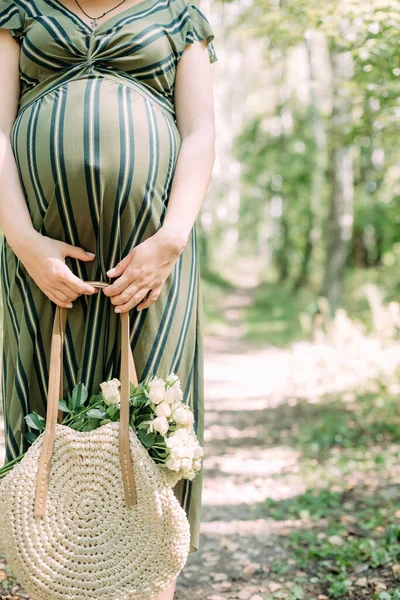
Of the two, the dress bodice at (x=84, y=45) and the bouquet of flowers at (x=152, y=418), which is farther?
the dress bodice at (x=84, y=45)

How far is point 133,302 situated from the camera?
1608 mm

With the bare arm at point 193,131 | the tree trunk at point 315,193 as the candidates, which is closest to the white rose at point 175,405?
the bare arm at point 193,131

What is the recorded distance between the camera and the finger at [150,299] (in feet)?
5.39

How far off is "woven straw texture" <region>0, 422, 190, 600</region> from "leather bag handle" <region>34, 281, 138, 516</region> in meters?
0.01

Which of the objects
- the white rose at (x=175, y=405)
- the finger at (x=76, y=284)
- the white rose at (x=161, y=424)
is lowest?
the white rose at (x=161, y=424)

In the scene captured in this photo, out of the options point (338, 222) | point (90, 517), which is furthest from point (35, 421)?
point (338, 222)

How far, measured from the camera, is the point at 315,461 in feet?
14.7

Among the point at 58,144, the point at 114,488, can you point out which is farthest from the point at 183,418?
the point at 58,144

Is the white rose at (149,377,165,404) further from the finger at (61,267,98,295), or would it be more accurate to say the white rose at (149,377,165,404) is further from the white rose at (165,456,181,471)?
the finger at (61,267,98,295)

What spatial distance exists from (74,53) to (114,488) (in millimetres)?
1111

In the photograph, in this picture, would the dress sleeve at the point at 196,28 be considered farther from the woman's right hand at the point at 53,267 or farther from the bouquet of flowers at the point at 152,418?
the bouquet of flowers at the point at 152,418

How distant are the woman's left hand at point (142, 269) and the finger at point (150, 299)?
17 mm

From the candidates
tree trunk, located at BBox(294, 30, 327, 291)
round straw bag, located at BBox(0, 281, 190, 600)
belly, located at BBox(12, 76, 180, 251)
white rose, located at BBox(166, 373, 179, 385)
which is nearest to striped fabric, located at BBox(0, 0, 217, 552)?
belly, located at BBox(12, 76, 180, 251)

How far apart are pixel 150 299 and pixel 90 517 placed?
22.0 inches
